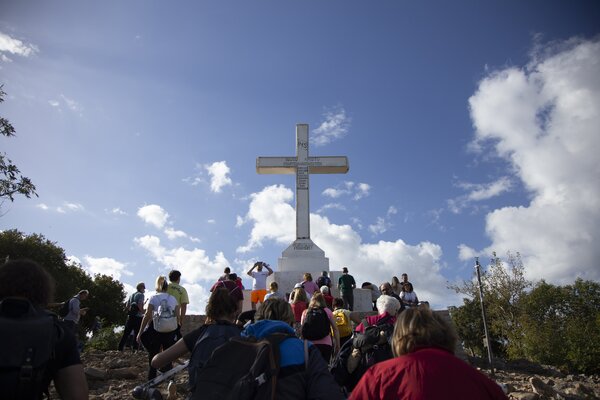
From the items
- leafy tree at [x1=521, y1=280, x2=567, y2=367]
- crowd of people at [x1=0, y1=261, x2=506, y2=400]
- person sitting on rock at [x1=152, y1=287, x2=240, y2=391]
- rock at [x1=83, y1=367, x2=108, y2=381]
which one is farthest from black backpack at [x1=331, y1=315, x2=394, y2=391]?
→ leafy tree at [x1=521, y1=280, x2=567, y2=367]

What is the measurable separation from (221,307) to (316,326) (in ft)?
6.37

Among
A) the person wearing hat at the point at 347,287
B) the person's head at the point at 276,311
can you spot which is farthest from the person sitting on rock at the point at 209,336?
the person wearing hat at the point at 347,287

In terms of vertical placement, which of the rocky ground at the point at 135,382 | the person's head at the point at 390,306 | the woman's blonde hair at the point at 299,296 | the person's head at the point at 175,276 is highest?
the person's head at the point at 175,276

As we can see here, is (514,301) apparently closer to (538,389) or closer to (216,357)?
(538,389)

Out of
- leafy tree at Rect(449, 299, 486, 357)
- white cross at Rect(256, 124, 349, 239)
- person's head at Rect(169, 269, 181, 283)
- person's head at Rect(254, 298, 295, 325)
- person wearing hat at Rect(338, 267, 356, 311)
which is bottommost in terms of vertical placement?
person's head at Rect(254, 298, 295, 325)

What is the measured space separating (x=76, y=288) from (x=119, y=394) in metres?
25.6

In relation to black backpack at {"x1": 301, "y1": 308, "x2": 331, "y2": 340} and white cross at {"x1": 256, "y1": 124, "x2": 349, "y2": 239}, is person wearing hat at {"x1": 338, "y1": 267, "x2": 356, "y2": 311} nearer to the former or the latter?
white cross at {"x1": 256, "y1": 124, "x2": 349, "y2": 239}

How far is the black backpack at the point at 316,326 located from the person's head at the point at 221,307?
180 centimetres

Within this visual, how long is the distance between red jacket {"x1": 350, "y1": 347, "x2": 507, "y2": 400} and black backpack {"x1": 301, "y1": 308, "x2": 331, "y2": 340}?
2.92 meters

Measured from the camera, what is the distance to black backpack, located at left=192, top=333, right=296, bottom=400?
2451 millimetres

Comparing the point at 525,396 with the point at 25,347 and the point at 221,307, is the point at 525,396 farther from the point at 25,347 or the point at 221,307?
the point at 25,347

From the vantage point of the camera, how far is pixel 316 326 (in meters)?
5.19

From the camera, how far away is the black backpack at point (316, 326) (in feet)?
17.0

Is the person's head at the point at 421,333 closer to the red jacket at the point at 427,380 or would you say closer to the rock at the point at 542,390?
the red jacket at the point at 427,380
